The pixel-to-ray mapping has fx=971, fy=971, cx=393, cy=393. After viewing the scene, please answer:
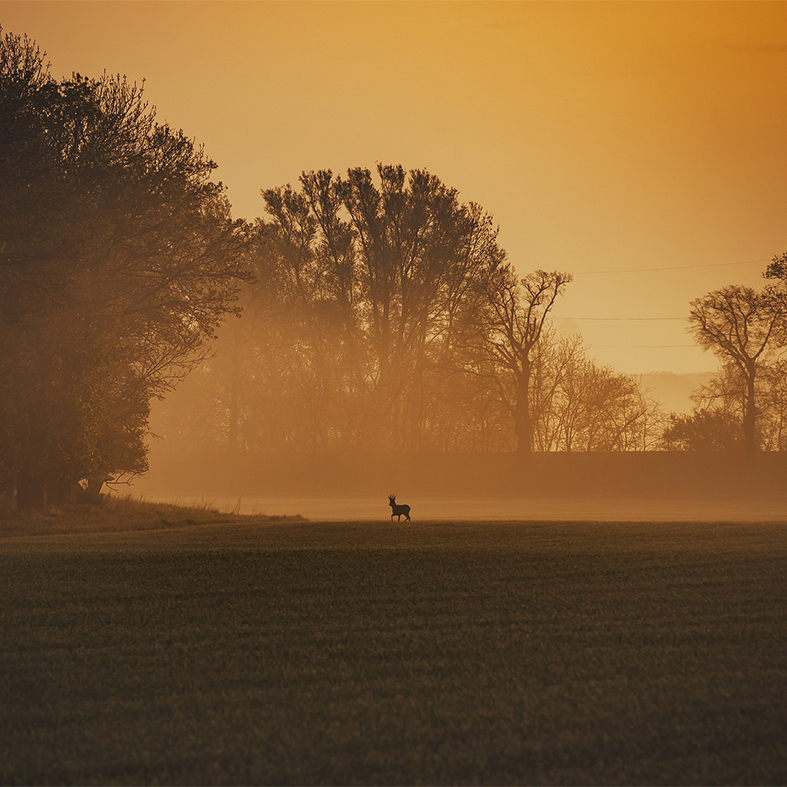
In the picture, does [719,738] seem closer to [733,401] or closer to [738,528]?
[738,528]

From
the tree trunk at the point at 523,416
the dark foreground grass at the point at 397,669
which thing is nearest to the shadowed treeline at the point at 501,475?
the tree trunk at the point at 523,416

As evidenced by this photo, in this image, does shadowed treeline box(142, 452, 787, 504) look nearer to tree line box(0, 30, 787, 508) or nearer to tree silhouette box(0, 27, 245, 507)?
tree line box(0, 30, 787, 508)

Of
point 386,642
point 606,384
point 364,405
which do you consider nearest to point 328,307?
point 364,405

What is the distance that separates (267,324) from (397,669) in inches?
2027

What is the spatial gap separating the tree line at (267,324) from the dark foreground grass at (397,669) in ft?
33.9

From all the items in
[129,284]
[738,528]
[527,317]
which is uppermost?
[527,317]

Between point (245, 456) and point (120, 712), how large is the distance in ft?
189

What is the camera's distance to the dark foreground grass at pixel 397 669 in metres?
5.54

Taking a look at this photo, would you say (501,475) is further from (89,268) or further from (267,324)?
(89,268)

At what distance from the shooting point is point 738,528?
56.4ft

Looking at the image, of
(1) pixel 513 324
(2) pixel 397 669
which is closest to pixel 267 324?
(1) pixel 513 324

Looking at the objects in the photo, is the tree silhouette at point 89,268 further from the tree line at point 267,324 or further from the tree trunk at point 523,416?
the tree trunk at point 523,416

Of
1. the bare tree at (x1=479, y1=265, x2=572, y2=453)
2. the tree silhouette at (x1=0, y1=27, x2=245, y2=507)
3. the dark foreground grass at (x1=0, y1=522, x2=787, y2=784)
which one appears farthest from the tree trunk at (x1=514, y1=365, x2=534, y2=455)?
the dark foreground grass at (x1=0, y1=522, x2=787, y2=784)

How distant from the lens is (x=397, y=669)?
739 cm
